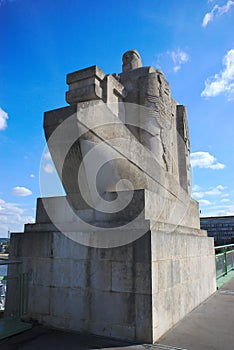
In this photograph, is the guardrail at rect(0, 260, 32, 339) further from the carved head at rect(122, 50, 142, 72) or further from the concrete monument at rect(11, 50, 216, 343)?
the carved head at rect(122, 50, 142, 72)

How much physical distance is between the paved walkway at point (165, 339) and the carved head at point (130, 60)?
6.49 metres

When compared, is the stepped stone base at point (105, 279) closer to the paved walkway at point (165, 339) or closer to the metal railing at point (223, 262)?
the paved walkway at point (165, 339)

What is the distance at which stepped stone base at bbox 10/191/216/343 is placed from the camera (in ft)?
12.7

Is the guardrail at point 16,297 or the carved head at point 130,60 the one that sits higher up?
the carved head at point 130,60

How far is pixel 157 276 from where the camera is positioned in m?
4.05

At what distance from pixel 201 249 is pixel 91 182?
12.0 feet

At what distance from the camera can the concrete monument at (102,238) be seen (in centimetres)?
398

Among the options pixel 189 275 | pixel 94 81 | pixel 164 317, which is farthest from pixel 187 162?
pixel 164 317

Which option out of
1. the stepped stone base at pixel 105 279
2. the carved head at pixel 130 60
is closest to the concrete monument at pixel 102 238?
the stepped stone base at pixel 105 279

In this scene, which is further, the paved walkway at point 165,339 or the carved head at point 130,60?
the carved head at point 130,60

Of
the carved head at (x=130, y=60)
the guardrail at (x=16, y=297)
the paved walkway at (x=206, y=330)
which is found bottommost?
the paved walkway at (x=206, y=330)

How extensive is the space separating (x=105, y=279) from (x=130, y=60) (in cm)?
631

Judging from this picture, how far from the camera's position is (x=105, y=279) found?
163 inches

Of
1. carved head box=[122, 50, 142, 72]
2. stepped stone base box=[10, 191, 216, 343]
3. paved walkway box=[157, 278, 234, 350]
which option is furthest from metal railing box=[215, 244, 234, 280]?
carved head box=[122, 50, 142, 72]
